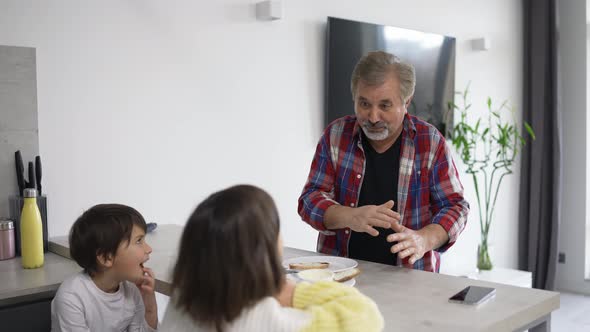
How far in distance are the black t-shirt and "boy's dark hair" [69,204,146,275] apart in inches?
30.4

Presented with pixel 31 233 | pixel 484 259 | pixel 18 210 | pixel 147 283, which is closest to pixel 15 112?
pixel 18 210

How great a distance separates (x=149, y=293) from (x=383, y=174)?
86 cm

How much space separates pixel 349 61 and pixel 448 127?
1196 millimetres

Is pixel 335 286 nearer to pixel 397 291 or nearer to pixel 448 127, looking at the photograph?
pixel 397 291

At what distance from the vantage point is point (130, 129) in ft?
8.59

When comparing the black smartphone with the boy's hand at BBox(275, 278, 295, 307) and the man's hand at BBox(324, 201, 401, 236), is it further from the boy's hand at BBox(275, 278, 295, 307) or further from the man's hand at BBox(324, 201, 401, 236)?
the boy's hand at BBox(275, 278, 295, 307)

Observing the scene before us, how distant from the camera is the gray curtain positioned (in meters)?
4.92

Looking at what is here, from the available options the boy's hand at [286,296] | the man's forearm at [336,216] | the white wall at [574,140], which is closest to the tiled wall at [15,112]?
the man's forearm at [336,216]

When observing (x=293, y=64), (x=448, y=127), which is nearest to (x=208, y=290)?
(x=293, y=64)

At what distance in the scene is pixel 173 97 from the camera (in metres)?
2.77

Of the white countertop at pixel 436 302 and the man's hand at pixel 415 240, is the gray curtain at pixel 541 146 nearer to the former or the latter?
the man's hand at pixel 415 240

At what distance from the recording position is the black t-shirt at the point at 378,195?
2049 mm

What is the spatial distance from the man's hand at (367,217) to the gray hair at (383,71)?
43 centimetres

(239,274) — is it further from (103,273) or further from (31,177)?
(31,177)
